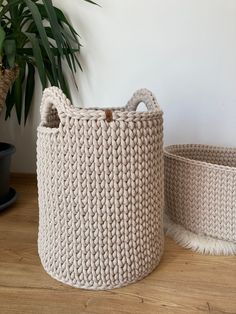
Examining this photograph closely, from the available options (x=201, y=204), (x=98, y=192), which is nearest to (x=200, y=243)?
(x=201, y=204)

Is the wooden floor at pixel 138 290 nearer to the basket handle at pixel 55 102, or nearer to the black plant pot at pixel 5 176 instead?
the black plant pot at pixel 5 176

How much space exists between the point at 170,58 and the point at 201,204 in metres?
0.51

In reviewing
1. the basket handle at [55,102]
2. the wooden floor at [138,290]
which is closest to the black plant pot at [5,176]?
the wooden floor at [138,290]

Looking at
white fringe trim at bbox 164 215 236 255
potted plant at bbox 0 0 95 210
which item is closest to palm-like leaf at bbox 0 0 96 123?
potted plant at bbox 0 0 95 210

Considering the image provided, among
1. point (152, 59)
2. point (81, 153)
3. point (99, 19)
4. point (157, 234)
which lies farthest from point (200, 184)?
point (99, 19)

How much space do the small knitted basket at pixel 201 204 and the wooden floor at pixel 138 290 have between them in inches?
1.7

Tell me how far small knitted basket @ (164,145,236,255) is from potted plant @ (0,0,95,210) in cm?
44

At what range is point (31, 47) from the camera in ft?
3.29

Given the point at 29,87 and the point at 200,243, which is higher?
the point at 29,87

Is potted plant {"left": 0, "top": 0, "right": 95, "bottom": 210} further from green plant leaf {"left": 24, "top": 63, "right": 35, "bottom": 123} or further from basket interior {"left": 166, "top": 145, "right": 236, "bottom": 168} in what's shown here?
basket interior {"left": 166, "top": 145, "right": 236, "bottom": 168}

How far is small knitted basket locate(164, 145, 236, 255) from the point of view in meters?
0.71

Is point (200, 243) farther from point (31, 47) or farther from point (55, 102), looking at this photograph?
point (31, 47)

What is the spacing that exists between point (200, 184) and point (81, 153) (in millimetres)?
339

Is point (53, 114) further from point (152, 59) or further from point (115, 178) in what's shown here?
point (152, 59)
